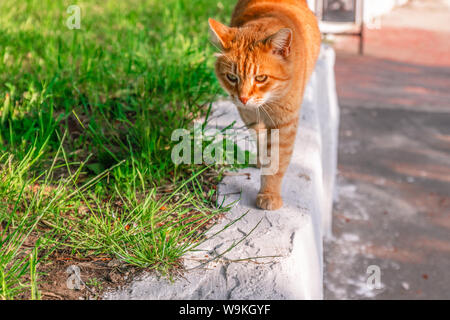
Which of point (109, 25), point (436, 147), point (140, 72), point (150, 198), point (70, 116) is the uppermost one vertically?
point (109, 25)

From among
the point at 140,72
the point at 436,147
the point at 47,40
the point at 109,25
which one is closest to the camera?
A: the point at 140,72

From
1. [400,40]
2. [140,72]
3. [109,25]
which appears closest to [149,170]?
[140,72]

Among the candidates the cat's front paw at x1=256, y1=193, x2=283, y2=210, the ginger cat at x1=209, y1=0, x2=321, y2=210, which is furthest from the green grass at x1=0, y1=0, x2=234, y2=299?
the ginger cat at x1=209, y1=0, x2=321, y2=210

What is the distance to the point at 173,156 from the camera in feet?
7.82

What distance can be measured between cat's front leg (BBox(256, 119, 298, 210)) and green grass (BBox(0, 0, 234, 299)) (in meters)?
0.27

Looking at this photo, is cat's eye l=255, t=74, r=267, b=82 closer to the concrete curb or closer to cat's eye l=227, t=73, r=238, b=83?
cat's eye l=227, t=73, r=238, b=83

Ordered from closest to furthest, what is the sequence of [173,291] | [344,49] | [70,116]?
1. [173,291]
2. [70,116]
3. [344,49]

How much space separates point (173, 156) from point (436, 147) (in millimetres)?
3434

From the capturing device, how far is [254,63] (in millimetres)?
2070

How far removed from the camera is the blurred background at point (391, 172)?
325 centimetres

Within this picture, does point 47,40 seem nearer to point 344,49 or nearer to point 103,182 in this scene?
point 103,182

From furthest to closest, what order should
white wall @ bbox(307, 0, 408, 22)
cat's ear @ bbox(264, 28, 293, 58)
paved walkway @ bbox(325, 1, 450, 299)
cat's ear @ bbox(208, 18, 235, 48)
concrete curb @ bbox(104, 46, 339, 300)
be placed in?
white wall @ bbox(307, 0, 408, 22)
paved walkway @ bbox(325, 1, 450, 299)
cat's ear @ bbox(208, 18, 235, 48)
cat's ear @ bbox(264, 28, 293, 58)
concrete curb @ bbox(104, 46, 339, 300)

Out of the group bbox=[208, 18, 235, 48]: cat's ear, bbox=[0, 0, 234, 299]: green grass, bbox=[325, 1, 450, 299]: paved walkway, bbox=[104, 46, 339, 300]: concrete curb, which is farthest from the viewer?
bbox=[325, 1, 450, 299]: paved walkway

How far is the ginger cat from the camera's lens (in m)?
2.07
